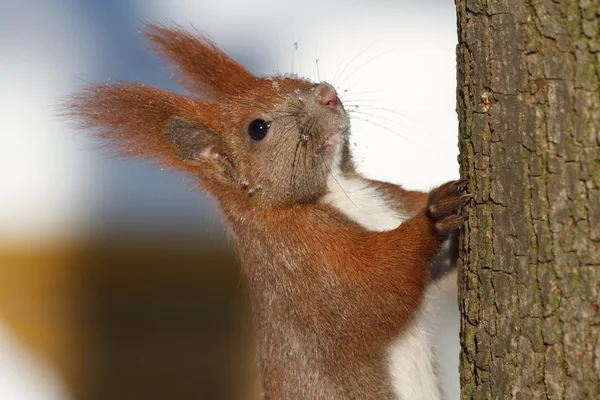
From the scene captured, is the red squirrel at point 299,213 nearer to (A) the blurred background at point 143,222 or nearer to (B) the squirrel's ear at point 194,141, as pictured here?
(B) the squirrel's ear at point 194,141

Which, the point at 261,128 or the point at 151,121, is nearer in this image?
the point at 151,121

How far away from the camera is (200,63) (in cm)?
297

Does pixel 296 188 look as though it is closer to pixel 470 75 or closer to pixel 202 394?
pixel 470 75

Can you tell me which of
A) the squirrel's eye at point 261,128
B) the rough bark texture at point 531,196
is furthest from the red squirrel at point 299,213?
the rough bark texture at point 531,196

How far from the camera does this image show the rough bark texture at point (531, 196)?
1771 mm

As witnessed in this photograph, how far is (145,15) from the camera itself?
6.20 metres

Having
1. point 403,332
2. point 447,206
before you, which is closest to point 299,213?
point 403,332

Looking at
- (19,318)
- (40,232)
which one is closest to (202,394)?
(19,318)

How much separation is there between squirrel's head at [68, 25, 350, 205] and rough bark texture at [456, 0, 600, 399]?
0.84 m

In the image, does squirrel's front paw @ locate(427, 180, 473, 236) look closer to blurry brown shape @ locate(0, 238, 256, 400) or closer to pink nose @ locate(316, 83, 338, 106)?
pink nose @ locate(316, 83, 338, 106)

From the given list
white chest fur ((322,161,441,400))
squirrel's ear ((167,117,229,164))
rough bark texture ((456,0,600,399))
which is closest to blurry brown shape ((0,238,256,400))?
squirrel's ear ((167,117,229,164))

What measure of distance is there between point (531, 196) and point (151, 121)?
1.46 meters

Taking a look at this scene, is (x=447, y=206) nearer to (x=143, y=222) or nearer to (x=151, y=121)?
(x=151, y=121)

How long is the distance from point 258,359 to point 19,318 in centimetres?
331
